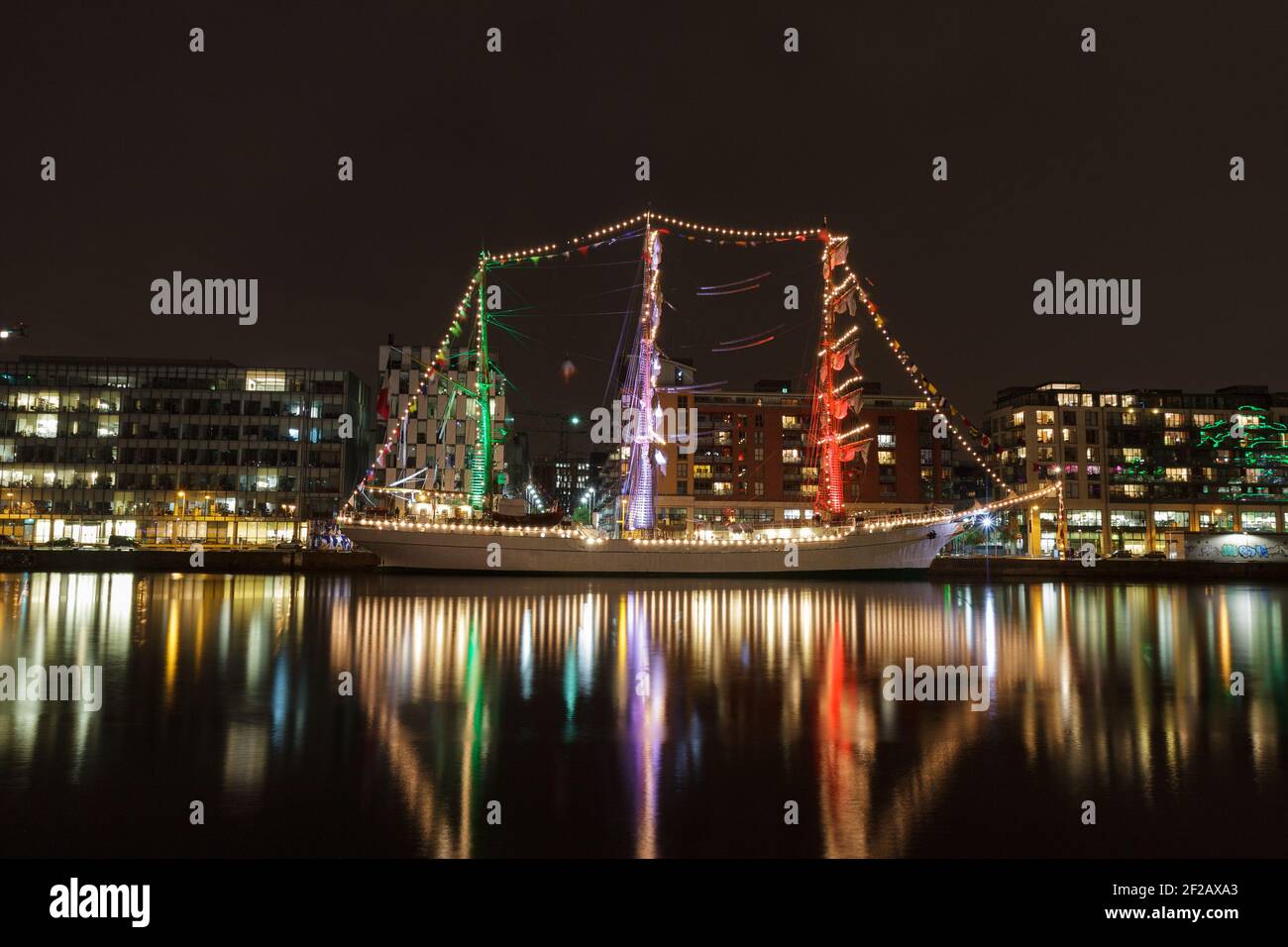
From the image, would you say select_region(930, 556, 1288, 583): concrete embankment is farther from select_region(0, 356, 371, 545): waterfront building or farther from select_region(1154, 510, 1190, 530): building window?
select_region(0, 356, 371, 545): waterfront building

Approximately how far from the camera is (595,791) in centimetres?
827

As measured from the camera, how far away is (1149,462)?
335 ft

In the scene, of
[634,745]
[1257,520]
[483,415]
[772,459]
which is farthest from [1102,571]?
[1257,520]

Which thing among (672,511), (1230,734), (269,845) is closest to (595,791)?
(269,845)

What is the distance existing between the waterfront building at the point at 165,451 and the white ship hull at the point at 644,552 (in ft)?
101

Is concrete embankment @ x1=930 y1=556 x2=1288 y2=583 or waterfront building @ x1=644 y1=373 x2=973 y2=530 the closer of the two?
concrete embankment @ x1=930 y1=556 x2=1288 y2=583

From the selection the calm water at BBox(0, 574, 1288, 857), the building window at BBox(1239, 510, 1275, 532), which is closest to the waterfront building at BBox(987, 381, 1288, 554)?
the building window at BBox(1239, 510, 1275, 532)

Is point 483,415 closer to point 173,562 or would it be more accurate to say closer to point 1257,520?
point 173,562

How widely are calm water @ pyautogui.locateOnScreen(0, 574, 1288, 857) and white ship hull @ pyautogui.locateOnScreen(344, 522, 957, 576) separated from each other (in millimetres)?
29283

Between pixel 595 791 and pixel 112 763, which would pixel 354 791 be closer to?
pixel 595 791

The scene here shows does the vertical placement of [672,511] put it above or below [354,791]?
above

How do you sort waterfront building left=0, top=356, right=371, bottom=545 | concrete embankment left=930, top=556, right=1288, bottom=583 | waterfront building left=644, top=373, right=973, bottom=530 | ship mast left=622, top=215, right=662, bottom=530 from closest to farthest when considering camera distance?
ship mast left=622, top=215, right=662, bottom=530, concrete embankment left=930, top=556, right=1288, bottom=583, waterfront building left=0, top=356, right=371, bottom=545, waterfront building left=644, top=373, right=973, bottom=530

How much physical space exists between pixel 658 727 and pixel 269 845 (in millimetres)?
5272

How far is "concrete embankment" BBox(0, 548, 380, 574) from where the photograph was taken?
53438 mm
